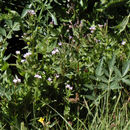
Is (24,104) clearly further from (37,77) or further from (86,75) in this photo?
(86,75)

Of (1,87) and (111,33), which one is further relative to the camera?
(111,33)

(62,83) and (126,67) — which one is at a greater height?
(126,67)

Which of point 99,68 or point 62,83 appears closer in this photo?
point 99,68

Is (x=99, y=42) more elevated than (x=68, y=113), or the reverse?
(x=99, y=42)

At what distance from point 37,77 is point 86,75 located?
1.27ft

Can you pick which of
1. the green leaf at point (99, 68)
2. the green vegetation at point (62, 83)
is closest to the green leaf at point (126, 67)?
the green vegetation at point (62, 83)

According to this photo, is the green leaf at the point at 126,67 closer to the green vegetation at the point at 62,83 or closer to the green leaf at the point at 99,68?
the green vegetation at the point at 62,83

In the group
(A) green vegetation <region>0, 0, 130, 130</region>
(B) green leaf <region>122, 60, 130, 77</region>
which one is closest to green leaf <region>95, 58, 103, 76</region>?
(A) green vegetation <region>0, 0, 130, 130</region>

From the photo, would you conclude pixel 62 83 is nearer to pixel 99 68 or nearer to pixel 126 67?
pixel 99 68

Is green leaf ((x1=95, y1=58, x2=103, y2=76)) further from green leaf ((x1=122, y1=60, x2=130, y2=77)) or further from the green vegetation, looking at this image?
green leaf ((x1=122, y1=60, x2=130, y2=77))

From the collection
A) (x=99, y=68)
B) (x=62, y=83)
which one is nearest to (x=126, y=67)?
(x=99, y=68)

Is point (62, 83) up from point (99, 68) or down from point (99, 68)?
down

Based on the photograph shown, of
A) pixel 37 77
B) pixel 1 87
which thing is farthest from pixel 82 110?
pixel 1 87

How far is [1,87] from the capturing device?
1.91 metres
